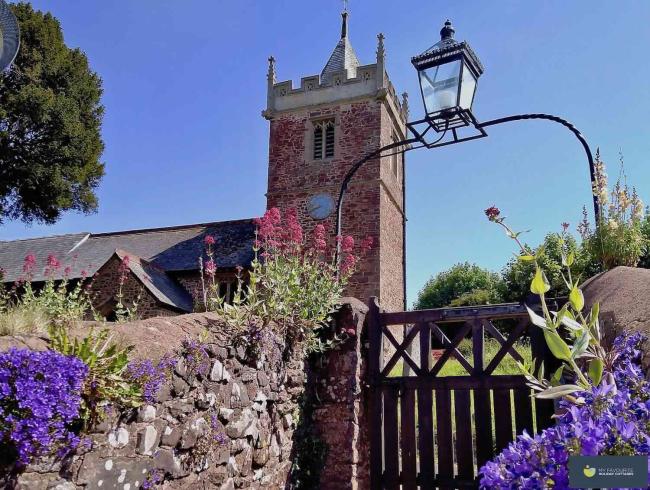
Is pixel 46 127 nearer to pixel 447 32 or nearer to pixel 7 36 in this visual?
pixel 7 36

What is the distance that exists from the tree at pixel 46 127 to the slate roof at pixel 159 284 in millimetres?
3077

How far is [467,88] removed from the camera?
480cm

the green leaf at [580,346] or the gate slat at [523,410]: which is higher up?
the green leaf at [580,346]

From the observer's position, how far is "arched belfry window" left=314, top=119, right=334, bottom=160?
20.8 m

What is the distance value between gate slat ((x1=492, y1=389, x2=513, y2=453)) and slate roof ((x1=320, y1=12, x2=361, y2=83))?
17.9m

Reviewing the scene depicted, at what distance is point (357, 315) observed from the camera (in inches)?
237

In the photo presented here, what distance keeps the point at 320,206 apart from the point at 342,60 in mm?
6592

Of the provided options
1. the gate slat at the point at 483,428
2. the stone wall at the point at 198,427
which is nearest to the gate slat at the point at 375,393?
the stone wall at the point at 198,427

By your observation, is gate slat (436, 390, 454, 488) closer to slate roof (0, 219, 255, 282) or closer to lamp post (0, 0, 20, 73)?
lamp post (0, 0, 20, 73)

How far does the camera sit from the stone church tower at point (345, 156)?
19266 millimetres

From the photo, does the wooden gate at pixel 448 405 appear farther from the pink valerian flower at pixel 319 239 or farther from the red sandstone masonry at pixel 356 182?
the red sandstone masonry at pixel 356 182

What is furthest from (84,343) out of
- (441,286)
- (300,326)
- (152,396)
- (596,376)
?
(441,286)

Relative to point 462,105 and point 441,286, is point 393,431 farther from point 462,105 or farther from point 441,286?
point 441,286

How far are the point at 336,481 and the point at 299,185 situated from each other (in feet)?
51.6
